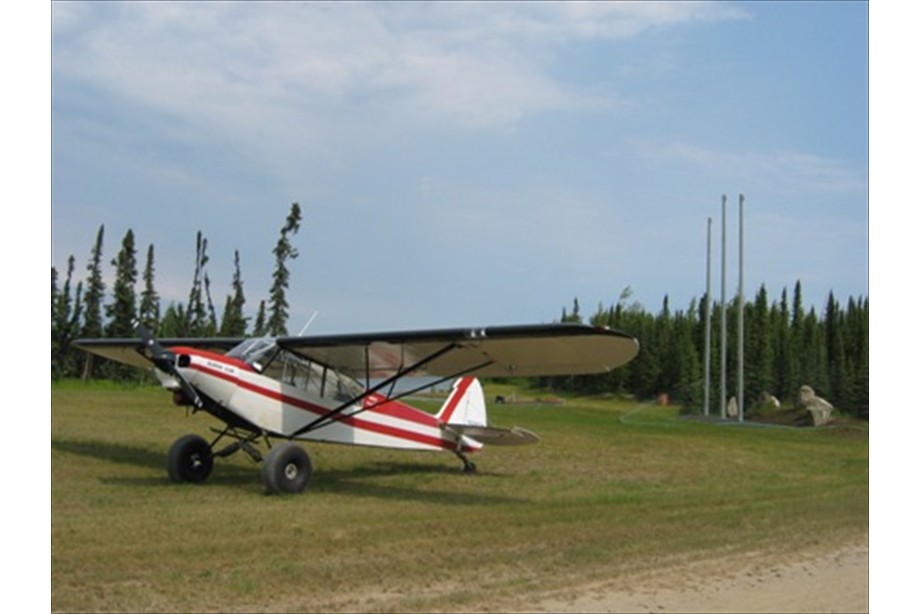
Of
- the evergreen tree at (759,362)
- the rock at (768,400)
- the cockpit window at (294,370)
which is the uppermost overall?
the cockpit window at (294,370)

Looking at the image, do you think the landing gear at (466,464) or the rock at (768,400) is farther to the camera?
the rock at (768,400)

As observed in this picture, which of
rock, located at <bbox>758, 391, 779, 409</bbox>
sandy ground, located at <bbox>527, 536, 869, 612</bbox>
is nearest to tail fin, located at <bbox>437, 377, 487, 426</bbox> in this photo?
sandy ground, located at <bbox>527, 536, 869, 612</bbox>

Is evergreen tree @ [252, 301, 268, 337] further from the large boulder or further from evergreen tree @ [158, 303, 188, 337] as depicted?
the large boulder

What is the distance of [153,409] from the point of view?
27031 mm

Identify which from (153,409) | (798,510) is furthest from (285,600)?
(153,409)

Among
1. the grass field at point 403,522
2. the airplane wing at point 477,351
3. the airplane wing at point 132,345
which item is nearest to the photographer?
the grass field at point 403,522

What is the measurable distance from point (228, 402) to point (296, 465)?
1.54 meters

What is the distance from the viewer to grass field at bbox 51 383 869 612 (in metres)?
7.39

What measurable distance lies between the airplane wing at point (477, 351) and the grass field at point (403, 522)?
1832 millimetres

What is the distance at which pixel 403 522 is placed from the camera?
10.9 m

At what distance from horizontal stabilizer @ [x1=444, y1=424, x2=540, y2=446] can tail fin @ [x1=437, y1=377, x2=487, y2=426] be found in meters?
0.27

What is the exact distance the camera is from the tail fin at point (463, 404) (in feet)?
57.2

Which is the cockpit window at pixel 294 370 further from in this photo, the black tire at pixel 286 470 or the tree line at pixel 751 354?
the tree line at pixel 751 354

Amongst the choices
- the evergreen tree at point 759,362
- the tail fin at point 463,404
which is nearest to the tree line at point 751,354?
the evergreen tree at point 759,362
